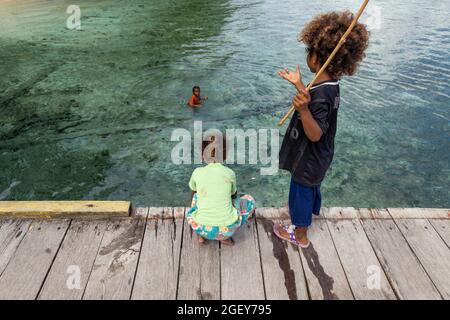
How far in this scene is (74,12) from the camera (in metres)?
14.9

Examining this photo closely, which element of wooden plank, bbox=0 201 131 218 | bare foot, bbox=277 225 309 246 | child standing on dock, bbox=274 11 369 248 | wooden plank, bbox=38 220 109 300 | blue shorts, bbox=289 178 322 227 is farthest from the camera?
wooden plank, bbox=0 201 131 218

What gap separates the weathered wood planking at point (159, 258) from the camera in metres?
2.64

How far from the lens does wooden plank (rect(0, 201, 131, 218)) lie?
10.7ft

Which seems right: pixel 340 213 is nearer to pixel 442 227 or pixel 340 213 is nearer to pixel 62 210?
pixel 442 227

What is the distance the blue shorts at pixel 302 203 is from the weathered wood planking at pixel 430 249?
0.97m

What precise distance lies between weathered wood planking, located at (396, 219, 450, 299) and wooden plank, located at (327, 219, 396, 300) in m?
0.39

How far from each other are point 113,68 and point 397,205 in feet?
25.5

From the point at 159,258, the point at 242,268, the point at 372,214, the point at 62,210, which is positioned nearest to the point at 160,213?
the point at 159,258

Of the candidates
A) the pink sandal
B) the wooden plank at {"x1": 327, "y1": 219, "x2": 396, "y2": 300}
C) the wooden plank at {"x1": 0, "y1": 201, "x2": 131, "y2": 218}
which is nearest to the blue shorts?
the pink sandal

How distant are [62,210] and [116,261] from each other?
82 cm

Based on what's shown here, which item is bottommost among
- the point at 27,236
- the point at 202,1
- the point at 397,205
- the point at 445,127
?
the point at 397,205

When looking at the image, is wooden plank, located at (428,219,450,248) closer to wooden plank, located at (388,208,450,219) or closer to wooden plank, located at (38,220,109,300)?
wooden plank, located at (388,208,450,219)

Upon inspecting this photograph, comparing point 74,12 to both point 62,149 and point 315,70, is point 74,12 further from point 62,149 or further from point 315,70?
point 315,70

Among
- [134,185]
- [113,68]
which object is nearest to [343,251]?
[134,185]
